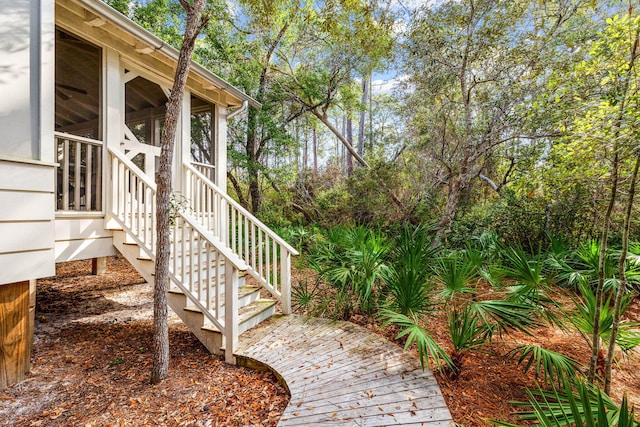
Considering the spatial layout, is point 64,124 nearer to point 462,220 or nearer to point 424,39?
point 424,39

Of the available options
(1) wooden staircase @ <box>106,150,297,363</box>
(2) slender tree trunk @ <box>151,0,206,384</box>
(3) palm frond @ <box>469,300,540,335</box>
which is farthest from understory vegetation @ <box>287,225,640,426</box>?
(2) slender tree trunk @ <box>151,0,206,384</box>

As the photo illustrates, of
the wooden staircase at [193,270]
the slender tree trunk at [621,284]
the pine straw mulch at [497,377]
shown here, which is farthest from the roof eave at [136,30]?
the slender tree trunk at [621,284]

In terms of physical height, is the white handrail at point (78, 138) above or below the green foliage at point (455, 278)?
above

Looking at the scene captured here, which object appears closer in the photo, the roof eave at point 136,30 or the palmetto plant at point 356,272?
the roof eave at point 136,30

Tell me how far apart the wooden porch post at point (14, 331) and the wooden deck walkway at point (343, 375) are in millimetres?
2172

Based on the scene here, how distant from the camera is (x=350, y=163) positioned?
14.1 meters

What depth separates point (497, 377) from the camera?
301 cm

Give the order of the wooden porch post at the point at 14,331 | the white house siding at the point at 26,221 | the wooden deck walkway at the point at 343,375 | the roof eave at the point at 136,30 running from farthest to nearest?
the roof eave at the point at 136,30, the wooden porch post at the point at 14,331, the white house siding at the point at 26,221, the wooden deck walkway at the point at 343,375

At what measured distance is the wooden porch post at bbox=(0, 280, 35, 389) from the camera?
2795mm

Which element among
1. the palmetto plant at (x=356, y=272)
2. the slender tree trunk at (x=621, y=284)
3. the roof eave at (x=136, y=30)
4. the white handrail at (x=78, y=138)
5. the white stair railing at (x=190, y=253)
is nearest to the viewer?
the slender tree trunk at (x=621, y=284)

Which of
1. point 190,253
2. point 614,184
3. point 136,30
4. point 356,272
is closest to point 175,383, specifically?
point 190,253

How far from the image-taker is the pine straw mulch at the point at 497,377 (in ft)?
8.20

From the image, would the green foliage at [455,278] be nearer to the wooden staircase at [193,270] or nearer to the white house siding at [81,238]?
the wooden staircase at [193,270]

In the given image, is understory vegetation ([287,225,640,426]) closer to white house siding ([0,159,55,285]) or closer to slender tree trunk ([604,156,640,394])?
slender tree trunk ([604,156,640,394])
